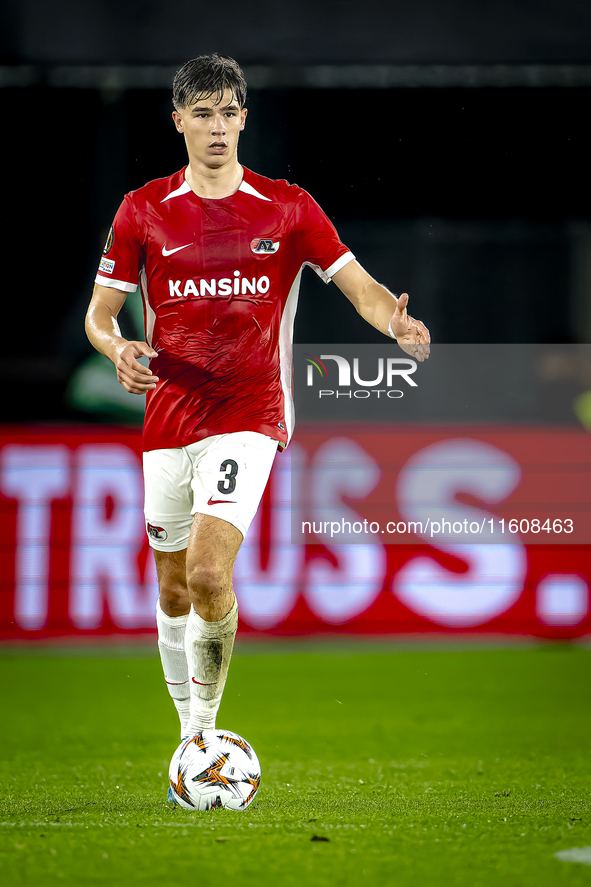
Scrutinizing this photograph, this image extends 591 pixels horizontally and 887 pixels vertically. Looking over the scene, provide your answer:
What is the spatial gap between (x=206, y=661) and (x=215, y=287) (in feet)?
3.47

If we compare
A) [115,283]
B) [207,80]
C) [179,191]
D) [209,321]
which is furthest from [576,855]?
[207,80]

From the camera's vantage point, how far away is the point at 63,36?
6.05 metres

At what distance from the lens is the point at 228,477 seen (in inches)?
115

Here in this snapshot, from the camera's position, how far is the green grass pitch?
235cm

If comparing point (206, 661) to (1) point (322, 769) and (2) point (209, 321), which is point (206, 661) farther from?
(2) point (209, 321)

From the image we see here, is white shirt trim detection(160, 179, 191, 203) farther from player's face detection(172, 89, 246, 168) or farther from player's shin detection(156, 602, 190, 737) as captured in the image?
player's shin detection(156, 602, 190, 737)

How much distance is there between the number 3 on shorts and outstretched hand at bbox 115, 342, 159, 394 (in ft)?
1.10

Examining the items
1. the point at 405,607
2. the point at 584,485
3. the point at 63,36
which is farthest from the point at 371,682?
the point at 63,36

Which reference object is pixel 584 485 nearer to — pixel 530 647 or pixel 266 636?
pixel 530 647

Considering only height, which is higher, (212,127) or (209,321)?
(212,127)

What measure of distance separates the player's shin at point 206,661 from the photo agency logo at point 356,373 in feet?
6.95

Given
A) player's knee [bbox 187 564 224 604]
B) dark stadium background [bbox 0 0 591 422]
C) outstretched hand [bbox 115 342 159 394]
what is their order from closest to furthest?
1. outstretched hand [bbox 115 342 159 394]
2. player's knee [bbox 187 564 224 604]
3. dark stadium background [bbox 0 0 591 422]

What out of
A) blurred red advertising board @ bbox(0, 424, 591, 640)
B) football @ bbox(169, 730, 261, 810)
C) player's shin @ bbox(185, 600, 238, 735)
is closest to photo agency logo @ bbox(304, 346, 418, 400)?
blurred red advertising board @ bbox(0, 424, 591, 640)

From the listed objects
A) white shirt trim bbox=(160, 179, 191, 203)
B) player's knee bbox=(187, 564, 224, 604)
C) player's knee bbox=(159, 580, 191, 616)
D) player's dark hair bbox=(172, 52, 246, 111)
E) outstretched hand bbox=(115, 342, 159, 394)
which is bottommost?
player's knee bbox=(159, 580, 191, 616)
